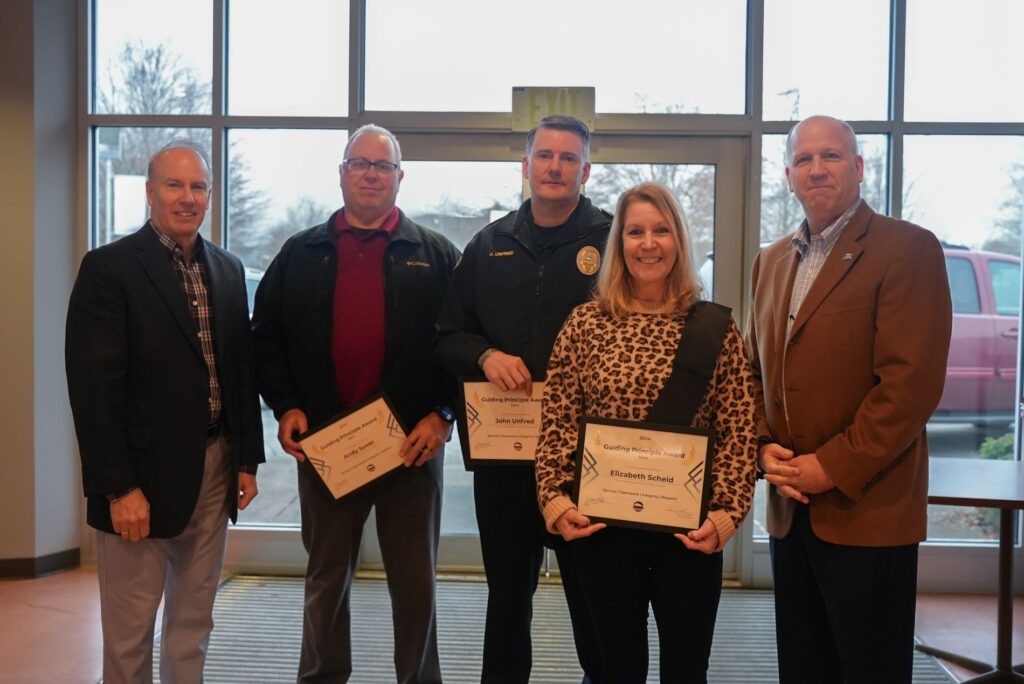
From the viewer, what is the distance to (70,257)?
429 centimetres

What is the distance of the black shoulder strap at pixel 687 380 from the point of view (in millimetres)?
1897

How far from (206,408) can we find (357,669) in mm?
1415

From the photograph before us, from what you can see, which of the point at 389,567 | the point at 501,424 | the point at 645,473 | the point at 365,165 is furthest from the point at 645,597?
the point at 365,165

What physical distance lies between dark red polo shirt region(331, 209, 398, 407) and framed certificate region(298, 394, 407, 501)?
94 millimetres

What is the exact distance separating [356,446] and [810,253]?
4.74 feet

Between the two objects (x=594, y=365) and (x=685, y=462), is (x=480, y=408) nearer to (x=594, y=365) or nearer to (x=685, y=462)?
(x=594, y=365)

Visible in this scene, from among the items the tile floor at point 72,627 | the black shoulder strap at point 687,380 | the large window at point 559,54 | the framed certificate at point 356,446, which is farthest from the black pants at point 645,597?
the large window at point 559,54

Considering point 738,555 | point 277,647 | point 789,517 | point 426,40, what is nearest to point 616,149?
point 426,40

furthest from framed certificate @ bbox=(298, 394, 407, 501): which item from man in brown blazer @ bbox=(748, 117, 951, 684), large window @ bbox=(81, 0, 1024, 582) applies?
large window @ bbox=(81, 0, 1024, 582)

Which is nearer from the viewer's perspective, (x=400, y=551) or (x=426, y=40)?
(x=400, y=551)

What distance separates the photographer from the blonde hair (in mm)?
2018

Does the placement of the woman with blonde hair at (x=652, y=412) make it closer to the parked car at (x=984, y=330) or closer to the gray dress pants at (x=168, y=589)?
the gray dress pants at (x=168, y=589)

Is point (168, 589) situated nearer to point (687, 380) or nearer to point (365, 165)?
point (365, 165)

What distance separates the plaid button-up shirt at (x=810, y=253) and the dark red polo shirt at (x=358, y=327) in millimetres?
1250
